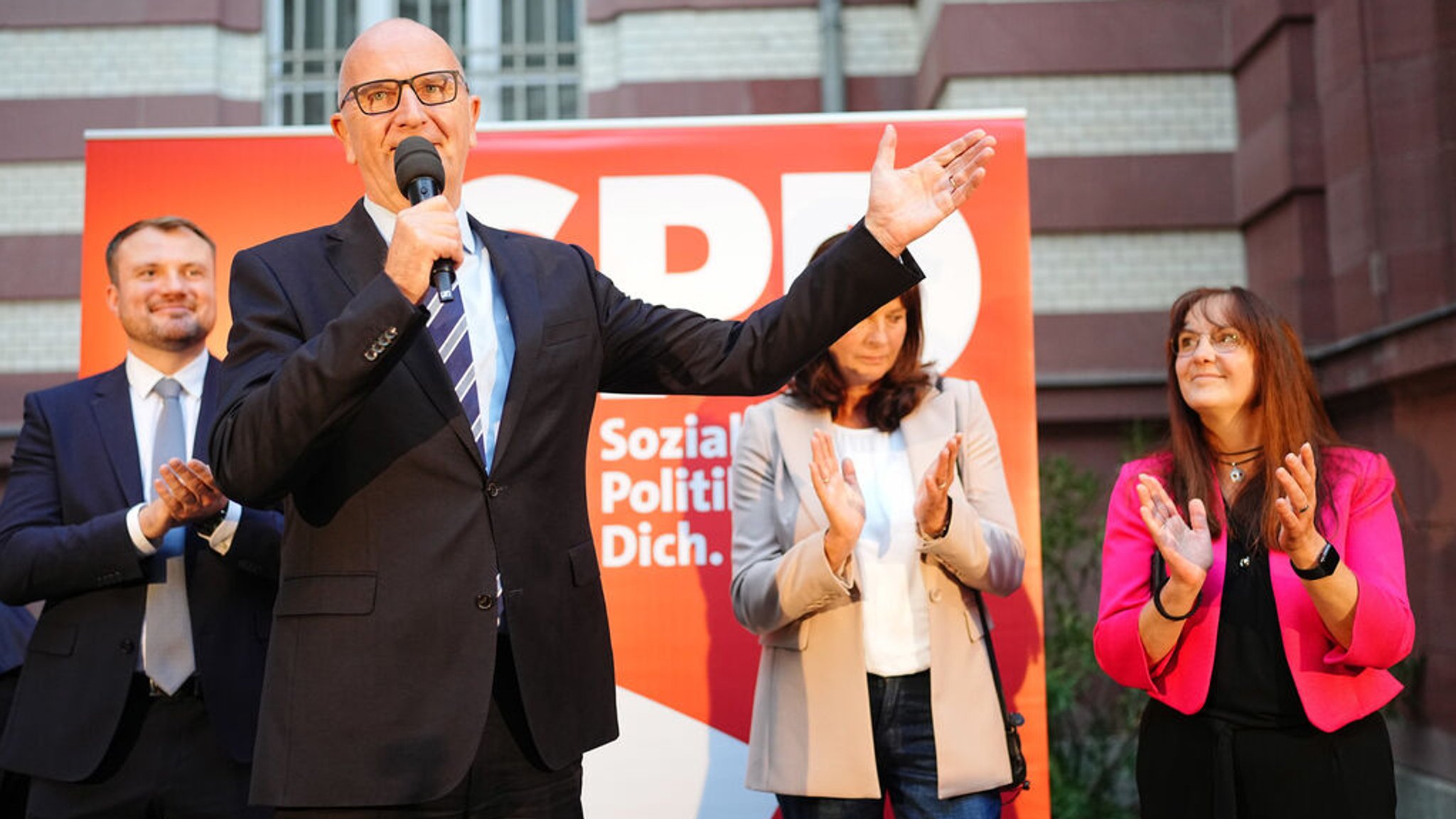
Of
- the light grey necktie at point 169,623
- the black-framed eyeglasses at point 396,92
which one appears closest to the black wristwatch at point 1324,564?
the black-framed eyeglasses at point 396,92

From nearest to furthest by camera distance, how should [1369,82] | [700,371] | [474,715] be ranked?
[474,715], [700,371], [1369,82]

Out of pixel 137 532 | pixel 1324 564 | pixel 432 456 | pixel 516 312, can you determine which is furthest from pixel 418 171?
pixel 1324 564

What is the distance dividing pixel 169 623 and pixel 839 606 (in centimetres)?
146

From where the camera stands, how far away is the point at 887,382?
11.2 ft

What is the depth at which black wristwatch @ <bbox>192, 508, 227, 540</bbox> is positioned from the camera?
2.88 m

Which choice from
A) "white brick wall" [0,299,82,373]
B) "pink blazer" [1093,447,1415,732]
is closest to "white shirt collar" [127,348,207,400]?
"pink blazer" [1093,447,1415,732]

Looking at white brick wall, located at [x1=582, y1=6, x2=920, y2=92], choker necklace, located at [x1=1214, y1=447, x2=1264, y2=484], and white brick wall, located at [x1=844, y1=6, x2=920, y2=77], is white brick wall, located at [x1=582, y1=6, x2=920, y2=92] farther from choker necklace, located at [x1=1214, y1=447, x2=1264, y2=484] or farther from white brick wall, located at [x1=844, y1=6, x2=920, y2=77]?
choker necklace, located at [x1=1214, y1=447, x2=1264, y2=484]

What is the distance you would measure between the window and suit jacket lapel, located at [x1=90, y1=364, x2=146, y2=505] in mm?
4808

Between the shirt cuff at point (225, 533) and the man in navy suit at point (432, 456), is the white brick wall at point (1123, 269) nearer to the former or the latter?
the shirt cuff at point (225, 533)

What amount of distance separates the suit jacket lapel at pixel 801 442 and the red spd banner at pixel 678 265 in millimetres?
712

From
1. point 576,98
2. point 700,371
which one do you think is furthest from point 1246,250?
point 700,371

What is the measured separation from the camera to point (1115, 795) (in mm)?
5750

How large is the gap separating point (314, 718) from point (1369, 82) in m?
5.17

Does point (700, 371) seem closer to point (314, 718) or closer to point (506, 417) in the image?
point (506, 417)
